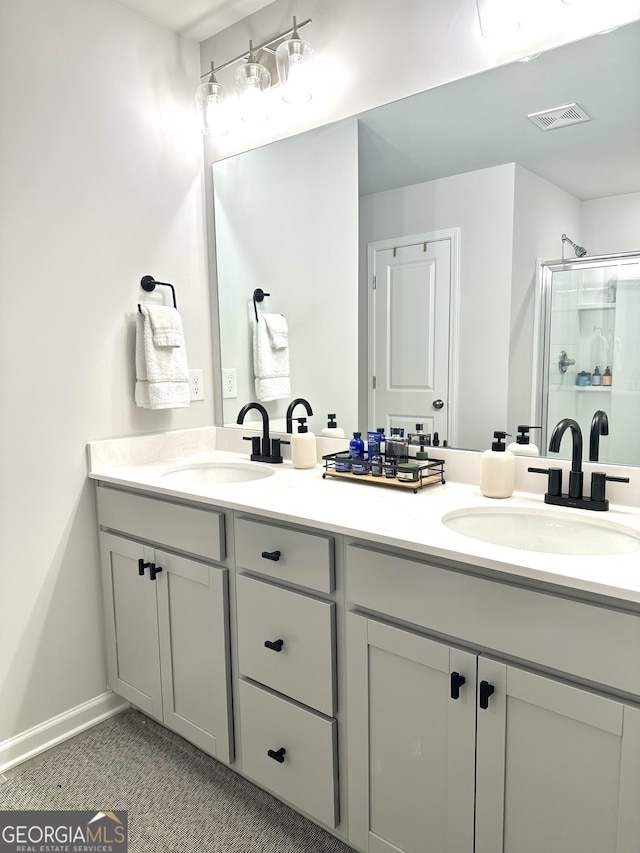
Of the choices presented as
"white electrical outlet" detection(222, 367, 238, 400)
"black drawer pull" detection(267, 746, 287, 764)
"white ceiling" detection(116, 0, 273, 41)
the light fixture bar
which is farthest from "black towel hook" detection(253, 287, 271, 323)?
"black drawer pull" detection(267, 746, 287, 764)

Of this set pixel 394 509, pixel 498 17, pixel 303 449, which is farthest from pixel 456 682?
pixel 498 17

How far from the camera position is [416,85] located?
173 cm

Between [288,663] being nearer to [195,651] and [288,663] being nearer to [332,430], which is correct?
[195,651]

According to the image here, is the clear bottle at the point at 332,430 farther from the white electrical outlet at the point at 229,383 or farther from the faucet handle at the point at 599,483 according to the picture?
the faucet handle at the point at 599,483

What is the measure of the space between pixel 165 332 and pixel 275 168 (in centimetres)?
73

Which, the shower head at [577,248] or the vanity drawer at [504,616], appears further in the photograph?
the shower head at [577,248]

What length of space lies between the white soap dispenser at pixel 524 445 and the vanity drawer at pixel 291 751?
84cm

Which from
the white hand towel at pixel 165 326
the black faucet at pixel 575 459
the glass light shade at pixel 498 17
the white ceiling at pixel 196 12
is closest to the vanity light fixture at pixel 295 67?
the white ceiling at pixel 196 12

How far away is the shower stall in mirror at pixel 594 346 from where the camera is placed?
141cm

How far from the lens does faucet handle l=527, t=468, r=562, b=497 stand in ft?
4.82

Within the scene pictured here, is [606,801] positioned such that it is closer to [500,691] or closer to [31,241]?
[500,691]

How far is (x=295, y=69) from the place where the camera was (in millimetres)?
1924

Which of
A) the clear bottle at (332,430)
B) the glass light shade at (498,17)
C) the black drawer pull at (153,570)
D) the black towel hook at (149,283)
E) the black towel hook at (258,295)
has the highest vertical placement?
the glass light shade at (498,17)

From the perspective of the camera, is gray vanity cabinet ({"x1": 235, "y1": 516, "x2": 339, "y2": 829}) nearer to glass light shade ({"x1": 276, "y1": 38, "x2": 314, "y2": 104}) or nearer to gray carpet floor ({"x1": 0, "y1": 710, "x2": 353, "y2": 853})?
gray carpet floor ({"x1": 0, "y1": 710, "x2": 353, "y2": 853})
